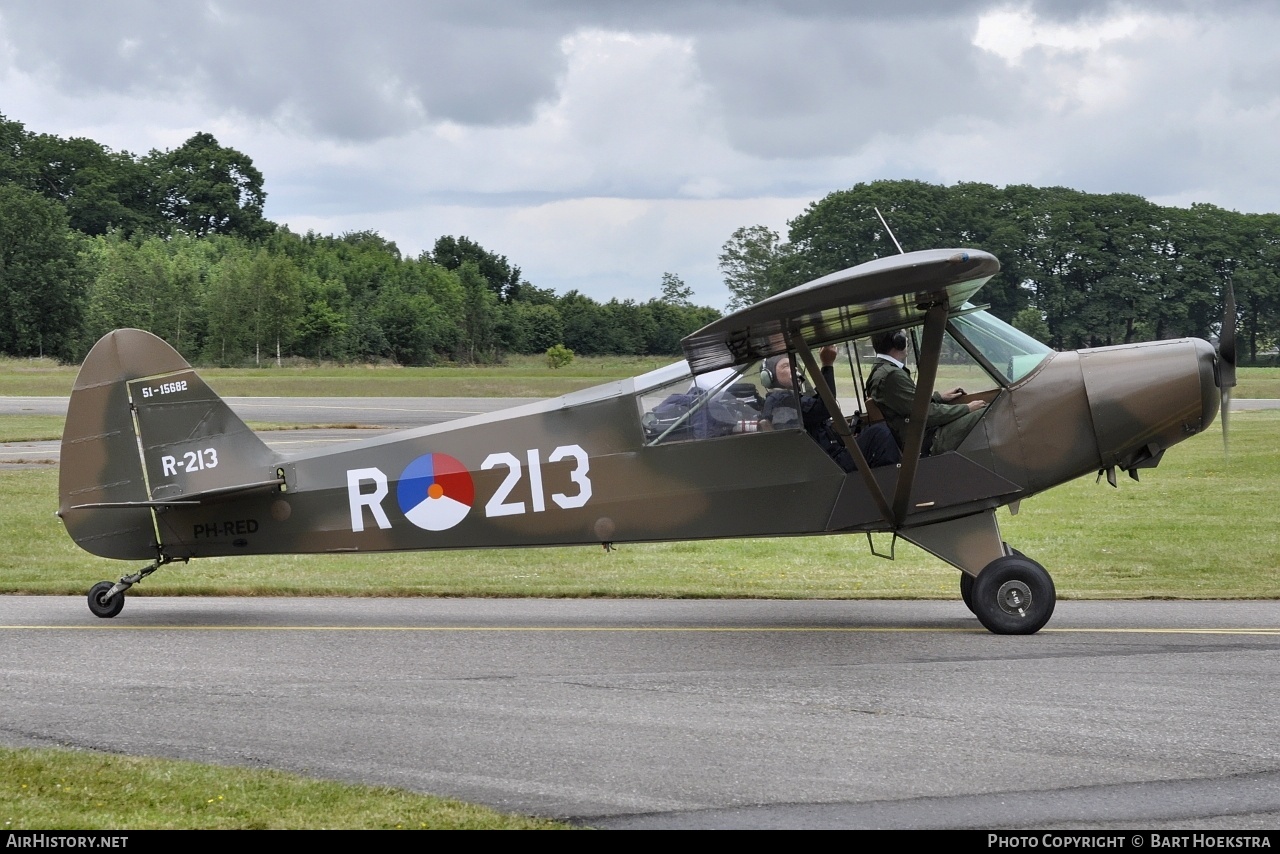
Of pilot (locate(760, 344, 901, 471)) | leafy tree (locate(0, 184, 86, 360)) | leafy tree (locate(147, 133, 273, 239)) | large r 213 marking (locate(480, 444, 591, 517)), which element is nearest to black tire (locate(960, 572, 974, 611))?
pilot (locate(760, 344, 901, 471))

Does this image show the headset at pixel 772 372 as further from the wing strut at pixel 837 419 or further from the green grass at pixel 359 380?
the green grass at pixel 359 380

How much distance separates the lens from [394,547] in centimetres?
1002

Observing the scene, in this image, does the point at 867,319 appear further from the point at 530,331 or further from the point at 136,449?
the point at 530,331

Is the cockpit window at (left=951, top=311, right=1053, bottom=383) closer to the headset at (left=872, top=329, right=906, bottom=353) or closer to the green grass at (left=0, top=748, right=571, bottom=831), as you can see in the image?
the headset at (left=872, top=329, right=906, bottom=353)

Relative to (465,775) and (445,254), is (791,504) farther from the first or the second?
(445,254)

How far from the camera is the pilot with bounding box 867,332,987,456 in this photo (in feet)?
31.0

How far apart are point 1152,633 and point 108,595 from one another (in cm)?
829

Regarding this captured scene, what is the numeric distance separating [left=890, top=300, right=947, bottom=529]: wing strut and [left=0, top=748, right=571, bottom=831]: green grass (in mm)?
4663

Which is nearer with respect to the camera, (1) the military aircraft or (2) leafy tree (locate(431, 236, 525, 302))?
(1) the military aircraft

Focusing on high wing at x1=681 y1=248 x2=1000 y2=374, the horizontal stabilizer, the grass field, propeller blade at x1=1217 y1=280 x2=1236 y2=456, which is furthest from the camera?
the horizontal stabilizer

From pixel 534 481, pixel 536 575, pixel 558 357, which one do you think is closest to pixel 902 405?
pixel 534 481

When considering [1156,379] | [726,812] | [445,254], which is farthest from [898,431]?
[445,254]

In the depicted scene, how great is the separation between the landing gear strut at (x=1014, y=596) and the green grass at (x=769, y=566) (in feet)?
8.41

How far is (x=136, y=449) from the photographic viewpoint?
10.3 metres
